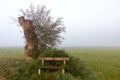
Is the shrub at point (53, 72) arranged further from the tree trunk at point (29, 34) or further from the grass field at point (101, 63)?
the tree trunk at point (29, 34)

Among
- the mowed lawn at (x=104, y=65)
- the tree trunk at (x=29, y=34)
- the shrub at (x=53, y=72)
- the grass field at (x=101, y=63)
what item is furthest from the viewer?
the grass field at (x=101, y=63)

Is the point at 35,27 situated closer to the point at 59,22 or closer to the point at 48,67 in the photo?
the point at 59,22

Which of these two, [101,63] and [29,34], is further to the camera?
[101,63]

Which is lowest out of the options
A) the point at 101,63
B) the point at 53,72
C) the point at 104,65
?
the point at 53,72

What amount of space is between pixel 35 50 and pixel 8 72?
382 cm

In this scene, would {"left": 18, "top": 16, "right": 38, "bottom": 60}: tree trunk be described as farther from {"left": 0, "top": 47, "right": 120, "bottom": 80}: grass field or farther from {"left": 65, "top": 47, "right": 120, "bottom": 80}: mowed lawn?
{"left": 65, "top": 47, "right": 120, "bottom": 80}: mowed lawn

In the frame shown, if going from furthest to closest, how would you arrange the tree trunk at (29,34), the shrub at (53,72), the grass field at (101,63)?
the grass field at (101,63)
the tree trunk at (29,34)
the shrub at (53,72)

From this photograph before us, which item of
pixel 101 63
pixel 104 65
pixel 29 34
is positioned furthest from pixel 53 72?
pixel 101 63

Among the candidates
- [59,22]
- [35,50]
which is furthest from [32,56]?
[59,22]

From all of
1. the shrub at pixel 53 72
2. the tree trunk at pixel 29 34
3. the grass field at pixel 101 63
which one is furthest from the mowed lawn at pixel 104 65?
the tree trunk at pixel 29 34

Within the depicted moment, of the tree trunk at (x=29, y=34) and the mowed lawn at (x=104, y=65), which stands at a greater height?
the tree trunk at (x=29, y=34)

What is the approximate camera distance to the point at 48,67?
20734 millimetres

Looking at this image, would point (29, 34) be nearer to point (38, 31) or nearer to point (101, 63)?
point (38, 31)

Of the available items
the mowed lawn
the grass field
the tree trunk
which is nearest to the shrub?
the grass field
